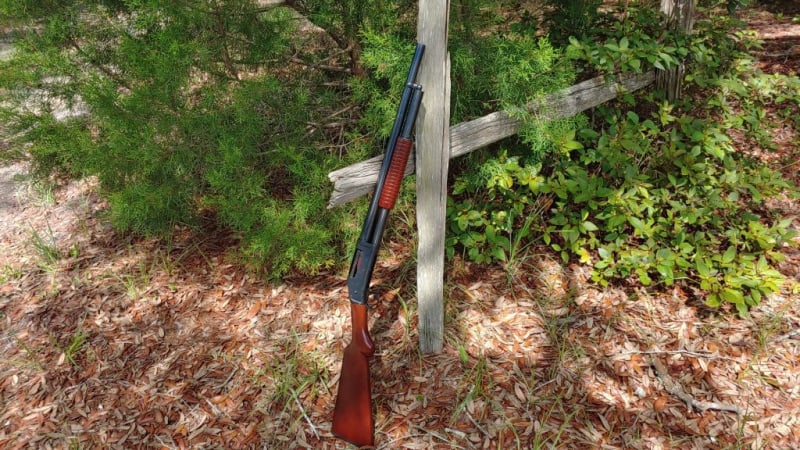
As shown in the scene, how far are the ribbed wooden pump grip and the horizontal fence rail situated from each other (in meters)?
0.15

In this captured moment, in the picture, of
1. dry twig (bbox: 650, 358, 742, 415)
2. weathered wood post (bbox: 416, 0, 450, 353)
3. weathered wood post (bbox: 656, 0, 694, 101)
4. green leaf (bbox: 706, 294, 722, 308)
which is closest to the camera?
weathered wood post (bbox: 416, 0, 450, 353)

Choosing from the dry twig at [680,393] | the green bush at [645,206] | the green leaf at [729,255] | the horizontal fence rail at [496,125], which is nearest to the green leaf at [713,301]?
the green bush at [645,206]

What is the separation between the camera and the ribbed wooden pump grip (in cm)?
198

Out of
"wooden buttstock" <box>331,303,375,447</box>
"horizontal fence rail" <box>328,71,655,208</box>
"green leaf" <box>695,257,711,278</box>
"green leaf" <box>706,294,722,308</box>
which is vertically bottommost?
"green leaf" <box>706,294,722,308</box>

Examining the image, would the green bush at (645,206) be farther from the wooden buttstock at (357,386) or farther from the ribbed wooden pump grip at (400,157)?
the wooden buttstock at (357,386)

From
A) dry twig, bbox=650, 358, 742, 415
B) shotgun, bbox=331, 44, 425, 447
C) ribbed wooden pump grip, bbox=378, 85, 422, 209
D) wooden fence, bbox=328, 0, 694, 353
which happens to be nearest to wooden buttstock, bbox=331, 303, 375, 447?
shotgun, bbox=331, 44, 425, 447

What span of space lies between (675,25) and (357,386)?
3309 mm

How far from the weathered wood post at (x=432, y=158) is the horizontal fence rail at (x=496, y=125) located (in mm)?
124

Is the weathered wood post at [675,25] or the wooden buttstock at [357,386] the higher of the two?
the weathered wood post at [675,25]

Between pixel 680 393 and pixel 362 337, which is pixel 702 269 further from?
pixel 362 337

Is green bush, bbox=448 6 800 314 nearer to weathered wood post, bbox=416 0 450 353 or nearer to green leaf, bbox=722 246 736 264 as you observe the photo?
green leaf, bbox=722 246 736 264

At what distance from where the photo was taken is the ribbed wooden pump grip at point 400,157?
6.48ft

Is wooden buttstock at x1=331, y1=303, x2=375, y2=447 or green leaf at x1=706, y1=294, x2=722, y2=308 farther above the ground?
wooden buttstock at x1=331, y1=303, x2=375, y2=447

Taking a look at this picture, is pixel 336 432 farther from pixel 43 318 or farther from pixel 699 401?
pixel 43 318
